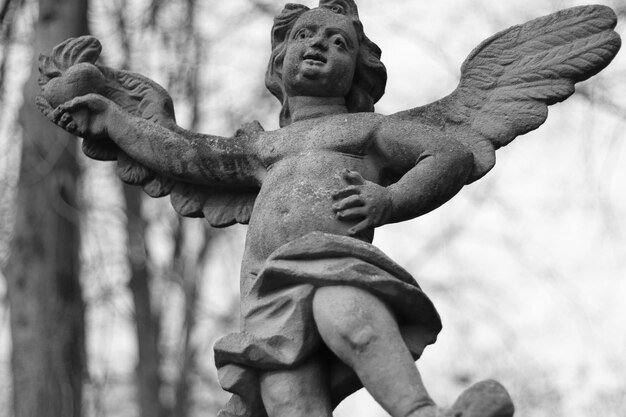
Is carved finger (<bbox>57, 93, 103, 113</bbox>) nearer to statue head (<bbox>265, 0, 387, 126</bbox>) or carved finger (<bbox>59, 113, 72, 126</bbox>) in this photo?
carved finger (<bbox>59, 113, 72, 126</bbox>)

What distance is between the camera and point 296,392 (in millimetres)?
5160

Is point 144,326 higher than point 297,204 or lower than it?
higher

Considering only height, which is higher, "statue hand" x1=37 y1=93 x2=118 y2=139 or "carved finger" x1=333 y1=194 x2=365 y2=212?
"statue hand" x1=37 y1=93 x2=118 y2=139

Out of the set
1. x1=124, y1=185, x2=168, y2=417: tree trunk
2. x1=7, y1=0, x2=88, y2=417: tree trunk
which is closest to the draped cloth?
x1=7, y1=0, x2=88, y2=417: tree trunk

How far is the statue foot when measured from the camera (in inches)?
185

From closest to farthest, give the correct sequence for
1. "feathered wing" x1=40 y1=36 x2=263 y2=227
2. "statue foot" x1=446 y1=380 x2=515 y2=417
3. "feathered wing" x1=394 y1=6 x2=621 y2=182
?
"statue foot" x1=446 y1=380 x2=515 y2=417, "feathered wing" x1=394 y1=6 x2=621 y2=182, "feathered wing" x1=40 y1=36 x2=263 y2=227

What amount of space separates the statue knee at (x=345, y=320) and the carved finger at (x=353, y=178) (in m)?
0.49

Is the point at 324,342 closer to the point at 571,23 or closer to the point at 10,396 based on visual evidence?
the point at 571,23

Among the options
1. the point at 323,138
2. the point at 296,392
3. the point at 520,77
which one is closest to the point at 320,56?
the point at 323,138

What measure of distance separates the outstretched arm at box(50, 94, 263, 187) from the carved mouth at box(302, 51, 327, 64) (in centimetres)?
39

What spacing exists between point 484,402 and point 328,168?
122 cm

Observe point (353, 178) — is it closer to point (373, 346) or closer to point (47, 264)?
point (373, 346)

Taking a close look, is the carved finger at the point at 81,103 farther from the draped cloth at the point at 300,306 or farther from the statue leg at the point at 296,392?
the statue leg at the point at 296,392

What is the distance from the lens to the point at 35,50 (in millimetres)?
10305
